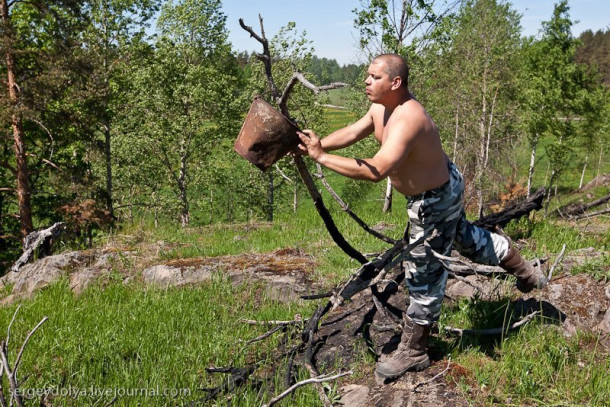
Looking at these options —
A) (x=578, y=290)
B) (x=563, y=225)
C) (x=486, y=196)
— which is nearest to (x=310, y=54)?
(x=486, y=196)

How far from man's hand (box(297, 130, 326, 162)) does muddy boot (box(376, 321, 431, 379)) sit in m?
1.25

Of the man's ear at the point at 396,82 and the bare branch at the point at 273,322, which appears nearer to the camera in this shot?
the man's ear at the point at 396,82

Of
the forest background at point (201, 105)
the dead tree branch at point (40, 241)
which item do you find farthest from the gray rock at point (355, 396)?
the forest background at point (201, 105)

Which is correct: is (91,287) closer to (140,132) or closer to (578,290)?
(578,290)

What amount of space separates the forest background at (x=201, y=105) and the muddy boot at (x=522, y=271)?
9.75m

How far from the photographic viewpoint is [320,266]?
5117 millimetres

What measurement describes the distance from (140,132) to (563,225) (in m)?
18.4

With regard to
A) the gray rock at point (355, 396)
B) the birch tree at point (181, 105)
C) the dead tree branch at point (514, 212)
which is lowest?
the gray rock at point (355, 396)

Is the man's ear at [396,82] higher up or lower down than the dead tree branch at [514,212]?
higher up

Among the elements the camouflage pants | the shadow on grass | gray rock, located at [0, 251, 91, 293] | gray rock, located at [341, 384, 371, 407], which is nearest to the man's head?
the camouflage pants

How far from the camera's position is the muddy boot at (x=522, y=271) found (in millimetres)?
3203

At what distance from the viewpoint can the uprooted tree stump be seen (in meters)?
2.89

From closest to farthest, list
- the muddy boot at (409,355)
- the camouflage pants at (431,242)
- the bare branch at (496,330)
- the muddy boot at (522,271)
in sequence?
1. the muddy boot at (409,355)
2. the camouflage pants at (431,242)
3. the bare branch at (496,330)
4. the muddy boot at (522,271)

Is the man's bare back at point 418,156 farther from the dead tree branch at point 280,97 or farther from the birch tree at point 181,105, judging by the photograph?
the birch tree at point 181,105
